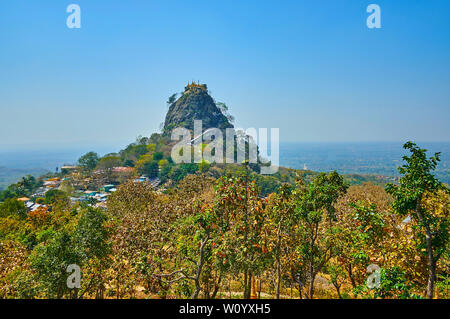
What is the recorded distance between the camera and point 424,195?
5.07 meters

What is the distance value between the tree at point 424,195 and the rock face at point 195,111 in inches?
3857

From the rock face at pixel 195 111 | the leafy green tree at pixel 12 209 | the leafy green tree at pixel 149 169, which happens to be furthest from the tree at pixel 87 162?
the leafy green tree at pixel 12 209

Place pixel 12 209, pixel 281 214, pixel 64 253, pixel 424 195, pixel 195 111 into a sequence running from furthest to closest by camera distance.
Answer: pixel 195 111 < pixel 12 209 < pixel 281 214 < pixel 64 253 < pixel 424 195

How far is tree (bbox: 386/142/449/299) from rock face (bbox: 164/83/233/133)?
98.0 m

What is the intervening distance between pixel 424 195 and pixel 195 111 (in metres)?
104

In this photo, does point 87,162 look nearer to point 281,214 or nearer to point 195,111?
point 195,111

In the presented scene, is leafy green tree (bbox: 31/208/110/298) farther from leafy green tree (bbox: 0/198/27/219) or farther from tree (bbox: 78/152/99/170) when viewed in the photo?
tree (bbox: 78/152/99/170)

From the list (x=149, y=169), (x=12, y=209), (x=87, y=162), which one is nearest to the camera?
(x=12, y=209)

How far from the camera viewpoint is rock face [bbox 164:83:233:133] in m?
104

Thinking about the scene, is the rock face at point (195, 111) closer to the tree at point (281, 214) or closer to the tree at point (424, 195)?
the tree at point (281, 214)

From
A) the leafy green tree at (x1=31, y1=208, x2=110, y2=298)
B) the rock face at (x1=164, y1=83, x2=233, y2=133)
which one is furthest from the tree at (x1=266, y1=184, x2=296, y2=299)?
the rock face at (x1=164, y1=83, x2=233, y2=133)

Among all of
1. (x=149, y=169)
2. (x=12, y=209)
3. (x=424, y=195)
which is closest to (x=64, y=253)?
(x=424, y=195)
